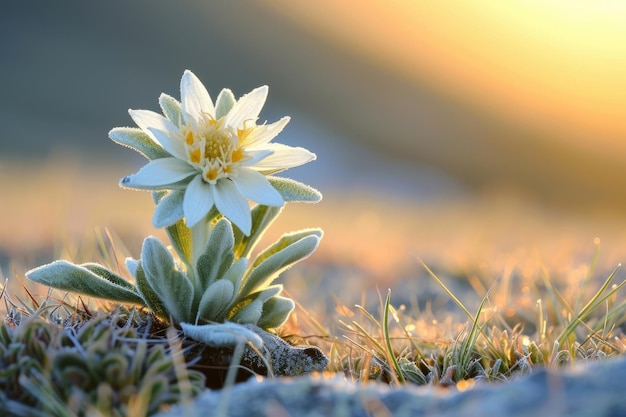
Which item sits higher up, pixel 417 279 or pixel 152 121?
pixel 152 121

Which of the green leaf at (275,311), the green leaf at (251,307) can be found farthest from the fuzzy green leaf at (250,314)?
the green leaf at (275,311)

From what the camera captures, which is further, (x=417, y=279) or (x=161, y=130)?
(x=417, y=279)

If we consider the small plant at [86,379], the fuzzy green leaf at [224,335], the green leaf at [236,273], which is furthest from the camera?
the green leaf at [236,273]

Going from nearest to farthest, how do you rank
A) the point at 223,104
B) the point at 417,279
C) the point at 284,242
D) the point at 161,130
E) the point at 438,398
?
the point at 438,398
the point at 161,130
the point at 223,104
the point at 284,242
the point at 417,279

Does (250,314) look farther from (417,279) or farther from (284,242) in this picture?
(417,279)

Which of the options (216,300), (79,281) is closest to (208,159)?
(216,300)

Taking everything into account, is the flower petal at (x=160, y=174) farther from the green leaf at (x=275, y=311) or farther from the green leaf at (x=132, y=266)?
the green leaf at (x=275, y=311)

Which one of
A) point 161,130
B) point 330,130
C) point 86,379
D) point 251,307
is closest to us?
point 86,379
